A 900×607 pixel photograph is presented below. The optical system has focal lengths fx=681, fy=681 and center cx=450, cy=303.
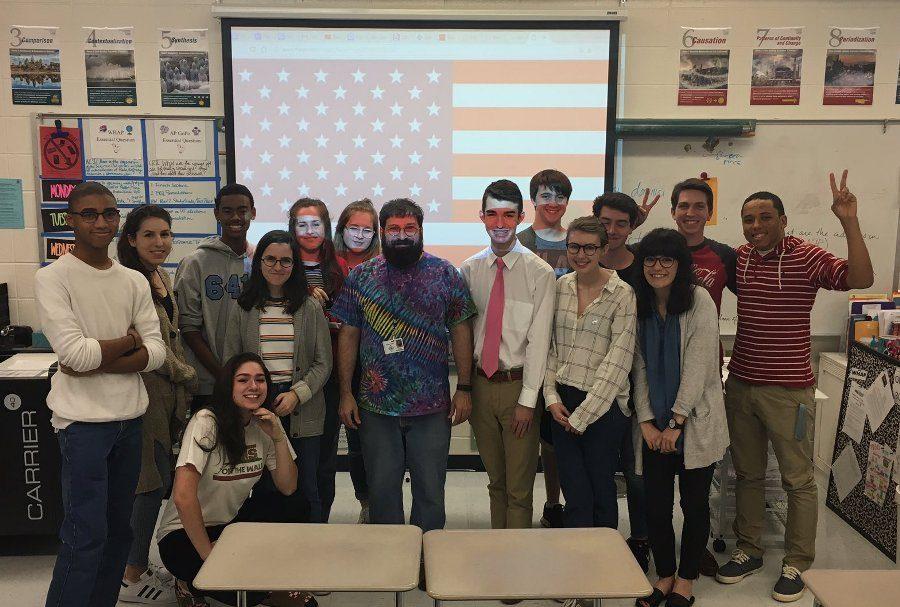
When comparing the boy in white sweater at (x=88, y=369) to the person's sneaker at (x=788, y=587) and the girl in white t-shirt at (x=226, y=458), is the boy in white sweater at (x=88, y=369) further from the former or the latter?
the person's sneaker at (x=788, y=587)

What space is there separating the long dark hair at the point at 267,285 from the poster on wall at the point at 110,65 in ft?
6.35

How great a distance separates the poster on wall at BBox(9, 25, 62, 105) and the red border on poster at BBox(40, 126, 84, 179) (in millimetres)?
174

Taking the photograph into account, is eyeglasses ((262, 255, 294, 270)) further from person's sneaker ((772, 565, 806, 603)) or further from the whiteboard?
person's sneaker ((772, 565, 806, 603))

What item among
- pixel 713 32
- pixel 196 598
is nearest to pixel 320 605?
pixel 196 598

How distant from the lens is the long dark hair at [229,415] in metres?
2.40

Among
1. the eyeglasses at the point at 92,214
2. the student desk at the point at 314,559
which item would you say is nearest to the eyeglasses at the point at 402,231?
the eyeglasses at the point at 92,214

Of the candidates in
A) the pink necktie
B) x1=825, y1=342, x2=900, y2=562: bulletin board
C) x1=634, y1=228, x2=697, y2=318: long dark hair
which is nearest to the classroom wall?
x1=825, y1=342, x2=900, y2=562: bulletin board

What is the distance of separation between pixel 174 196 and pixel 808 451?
353 cm

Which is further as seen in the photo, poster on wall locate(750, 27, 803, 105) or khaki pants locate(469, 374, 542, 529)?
poster on wall locate(750, 27, 803, 105)

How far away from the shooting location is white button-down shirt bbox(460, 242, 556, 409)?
8.59ft

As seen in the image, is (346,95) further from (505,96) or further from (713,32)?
(713,32)

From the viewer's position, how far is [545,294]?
262 cm

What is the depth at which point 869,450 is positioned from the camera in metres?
3.22

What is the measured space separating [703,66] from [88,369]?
11.4 feet
